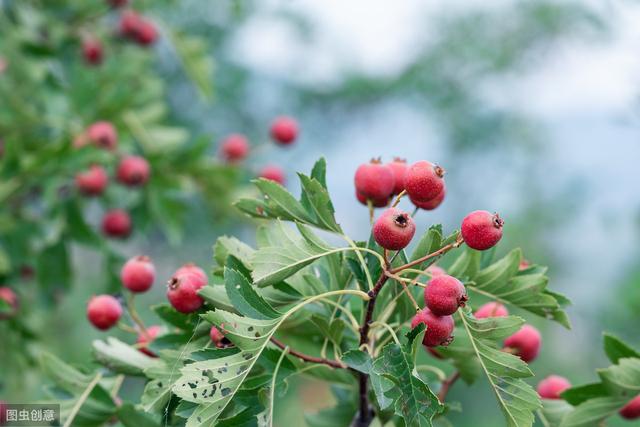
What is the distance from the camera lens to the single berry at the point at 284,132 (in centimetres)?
161

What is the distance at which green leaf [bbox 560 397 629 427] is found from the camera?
732mm

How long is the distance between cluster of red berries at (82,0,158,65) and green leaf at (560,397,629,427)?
1542 mm

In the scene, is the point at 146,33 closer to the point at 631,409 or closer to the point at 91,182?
the point at 91,182

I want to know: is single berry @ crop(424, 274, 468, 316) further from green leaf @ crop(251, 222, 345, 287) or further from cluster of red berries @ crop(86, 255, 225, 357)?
cluster of red berries @ crop(86, 255, 225, 357)

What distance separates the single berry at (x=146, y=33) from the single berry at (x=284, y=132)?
579mm

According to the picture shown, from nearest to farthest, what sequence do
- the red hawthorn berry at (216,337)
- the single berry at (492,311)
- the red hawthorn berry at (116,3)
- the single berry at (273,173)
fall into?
the red hawthorn berry at (216,337)
the single berry at (492,311)
the single berry at (273,173)
the red hawthorn berry at (116,3)

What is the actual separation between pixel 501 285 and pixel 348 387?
0.73 ft

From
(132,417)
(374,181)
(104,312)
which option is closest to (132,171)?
(104,312)

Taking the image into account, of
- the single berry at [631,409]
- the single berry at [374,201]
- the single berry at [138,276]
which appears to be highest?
the single berry at [374,201]

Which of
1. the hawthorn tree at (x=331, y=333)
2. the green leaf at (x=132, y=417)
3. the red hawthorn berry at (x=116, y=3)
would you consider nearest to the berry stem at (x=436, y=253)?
the hawthorn tree at (x=331, y=333)

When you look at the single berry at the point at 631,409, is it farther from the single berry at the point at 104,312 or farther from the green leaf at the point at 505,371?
the single berry at the point at 104,312

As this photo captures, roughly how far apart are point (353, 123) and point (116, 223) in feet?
16.4

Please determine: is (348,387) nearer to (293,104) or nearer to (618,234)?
(618,234)

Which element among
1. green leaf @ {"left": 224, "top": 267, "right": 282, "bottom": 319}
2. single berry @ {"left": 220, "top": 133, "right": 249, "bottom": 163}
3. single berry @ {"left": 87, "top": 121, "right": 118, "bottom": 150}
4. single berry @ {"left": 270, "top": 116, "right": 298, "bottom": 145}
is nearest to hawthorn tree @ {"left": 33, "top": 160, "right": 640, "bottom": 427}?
green leaf @ {"left": 224, "top": 267, "right": 282, "bottom": 319}
